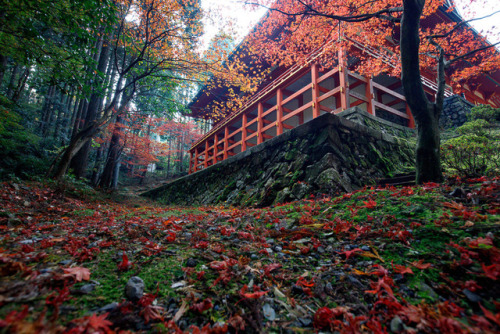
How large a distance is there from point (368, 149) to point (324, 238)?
4653 mm

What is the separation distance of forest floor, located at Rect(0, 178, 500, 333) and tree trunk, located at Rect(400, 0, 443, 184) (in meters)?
1.23

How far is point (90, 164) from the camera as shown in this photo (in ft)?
56.4

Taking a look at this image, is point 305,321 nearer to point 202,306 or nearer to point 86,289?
point 202,306

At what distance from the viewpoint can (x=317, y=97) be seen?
6703 mm

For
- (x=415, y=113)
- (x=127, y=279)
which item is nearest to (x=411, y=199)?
(x=415, y=113)

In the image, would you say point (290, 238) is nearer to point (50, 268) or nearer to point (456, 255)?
Answer: point (456, 255)

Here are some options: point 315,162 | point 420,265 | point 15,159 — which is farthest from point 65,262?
point 15,159

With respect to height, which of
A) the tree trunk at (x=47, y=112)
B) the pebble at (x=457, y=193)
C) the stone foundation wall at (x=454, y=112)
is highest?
the tree trunk at (x=47, y=112)

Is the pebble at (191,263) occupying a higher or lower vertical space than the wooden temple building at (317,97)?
lower

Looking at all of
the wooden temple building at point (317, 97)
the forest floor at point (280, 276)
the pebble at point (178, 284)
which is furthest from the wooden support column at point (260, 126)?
the pebble at point (178, 284)

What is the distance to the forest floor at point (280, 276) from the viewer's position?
1144 mm

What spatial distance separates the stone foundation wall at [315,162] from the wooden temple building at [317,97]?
0.97 metres

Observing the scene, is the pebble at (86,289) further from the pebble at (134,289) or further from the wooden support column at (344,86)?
the wooden support column at (344,86)

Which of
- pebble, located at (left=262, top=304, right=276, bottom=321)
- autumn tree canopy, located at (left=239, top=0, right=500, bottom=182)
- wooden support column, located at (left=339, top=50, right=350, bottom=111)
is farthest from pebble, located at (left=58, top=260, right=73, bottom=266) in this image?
wooden support column, located at (left=339, top=50, right=350, bottom=111)
